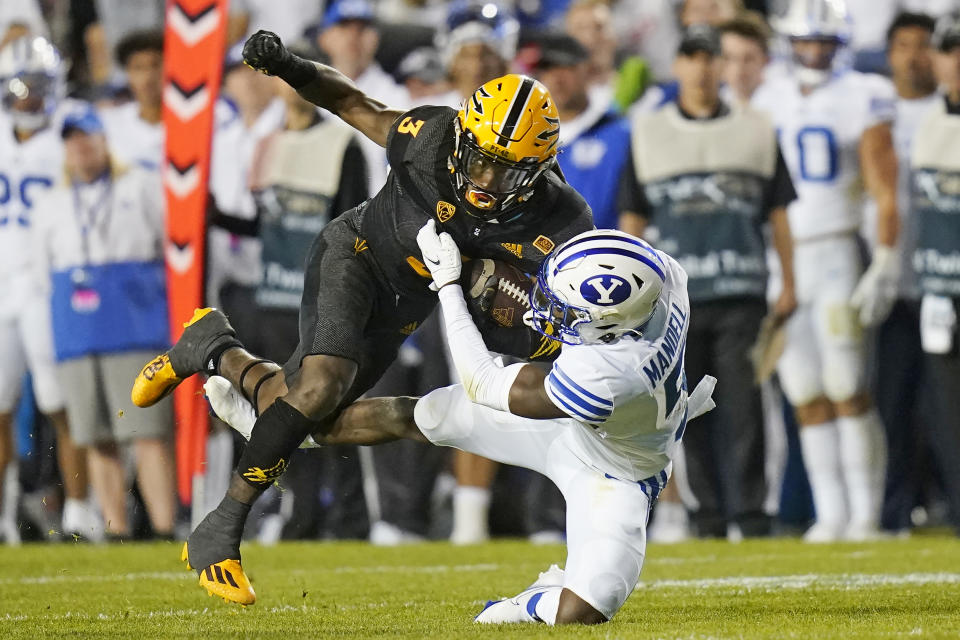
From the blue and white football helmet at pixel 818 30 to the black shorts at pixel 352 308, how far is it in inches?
142

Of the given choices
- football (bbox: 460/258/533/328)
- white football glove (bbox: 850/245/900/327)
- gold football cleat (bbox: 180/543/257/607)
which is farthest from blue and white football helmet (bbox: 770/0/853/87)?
gold football cleat (bbox: 180/543/257/607)

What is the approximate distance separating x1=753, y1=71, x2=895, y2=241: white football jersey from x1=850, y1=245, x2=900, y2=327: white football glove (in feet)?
0.86

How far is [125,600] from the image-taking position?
228 inches

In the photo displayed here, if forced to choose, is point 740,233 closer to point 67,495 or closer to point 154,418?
point 154,418

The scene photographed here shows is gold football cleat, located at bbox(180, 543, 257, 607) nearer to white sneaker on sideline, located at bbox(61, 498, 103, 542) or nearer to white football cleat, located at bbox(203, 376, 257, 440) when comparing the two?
white football cleat, located at bbox(203, 376, 257, 440)

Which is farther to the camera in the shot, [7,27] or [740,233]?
[7,27]

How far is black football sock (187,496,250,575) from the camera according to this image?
5.16 meters

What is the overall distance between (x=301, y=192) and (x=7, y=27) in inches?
94.6

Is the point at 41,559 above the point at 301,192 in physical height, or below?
below

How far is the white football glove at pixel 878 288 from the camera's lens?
8375 millimetres

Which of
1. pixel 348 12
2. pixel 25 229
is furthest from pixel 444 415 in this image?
pixel 348 12

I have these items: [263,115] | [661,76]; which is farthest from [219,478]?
[661,76]

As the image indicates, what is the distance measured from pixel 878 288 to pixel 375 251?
367cm

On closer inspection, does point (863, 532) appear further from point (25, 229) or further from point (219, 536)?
point (25, 229)
